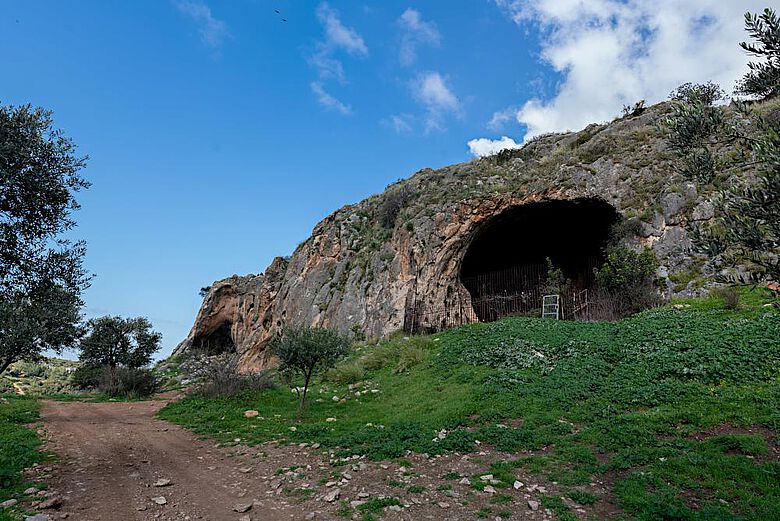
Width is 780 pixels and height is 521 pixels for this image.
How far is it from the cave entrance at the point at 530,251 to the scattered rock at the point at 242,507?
2049 centimetres

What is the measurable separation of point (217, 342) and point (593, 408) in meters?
46.0

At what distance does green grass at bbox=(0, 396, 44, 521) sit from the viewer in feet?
22.6

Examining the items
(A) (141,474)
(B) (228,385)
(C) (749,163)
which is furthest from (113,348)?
(C) (749,163)

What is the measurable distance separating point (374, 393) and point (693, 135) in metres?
11.7

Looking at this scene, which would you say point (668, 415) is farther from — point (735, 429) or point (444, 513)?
point (444, 513)

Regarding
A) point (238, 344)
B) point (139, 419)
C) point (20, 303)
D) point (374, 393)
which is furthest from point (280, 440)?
point (238, 344)

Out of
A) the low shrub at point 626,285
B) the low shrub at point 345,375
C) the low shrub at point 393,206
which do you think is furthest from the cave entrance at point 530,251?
the low shrub at point 345,375

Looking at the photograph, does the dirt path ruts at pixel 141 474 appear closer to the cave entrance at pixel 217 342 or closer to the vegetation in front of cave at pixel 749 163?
the vegetation in front of cave at pixel 749 163

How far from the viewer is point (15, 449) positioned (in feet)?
29.5

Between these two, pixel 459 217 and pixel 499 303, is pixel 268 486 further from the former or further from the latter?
pixel 499 303

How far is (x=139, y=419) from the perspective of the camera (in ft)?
46.5

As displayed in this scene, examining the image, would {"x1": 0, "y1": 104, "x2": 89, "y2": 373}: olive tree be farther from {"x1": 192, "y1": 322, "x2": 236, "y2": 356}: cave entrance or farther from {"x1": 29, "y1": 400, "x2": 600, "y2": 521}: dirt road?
{"x1": 192, "y1": 322, "x2": 236, "y2": 356}: cave entrance

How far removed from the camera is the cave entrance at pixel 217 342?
150 feet

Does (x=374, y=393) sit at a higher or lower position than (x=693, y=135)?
lower
